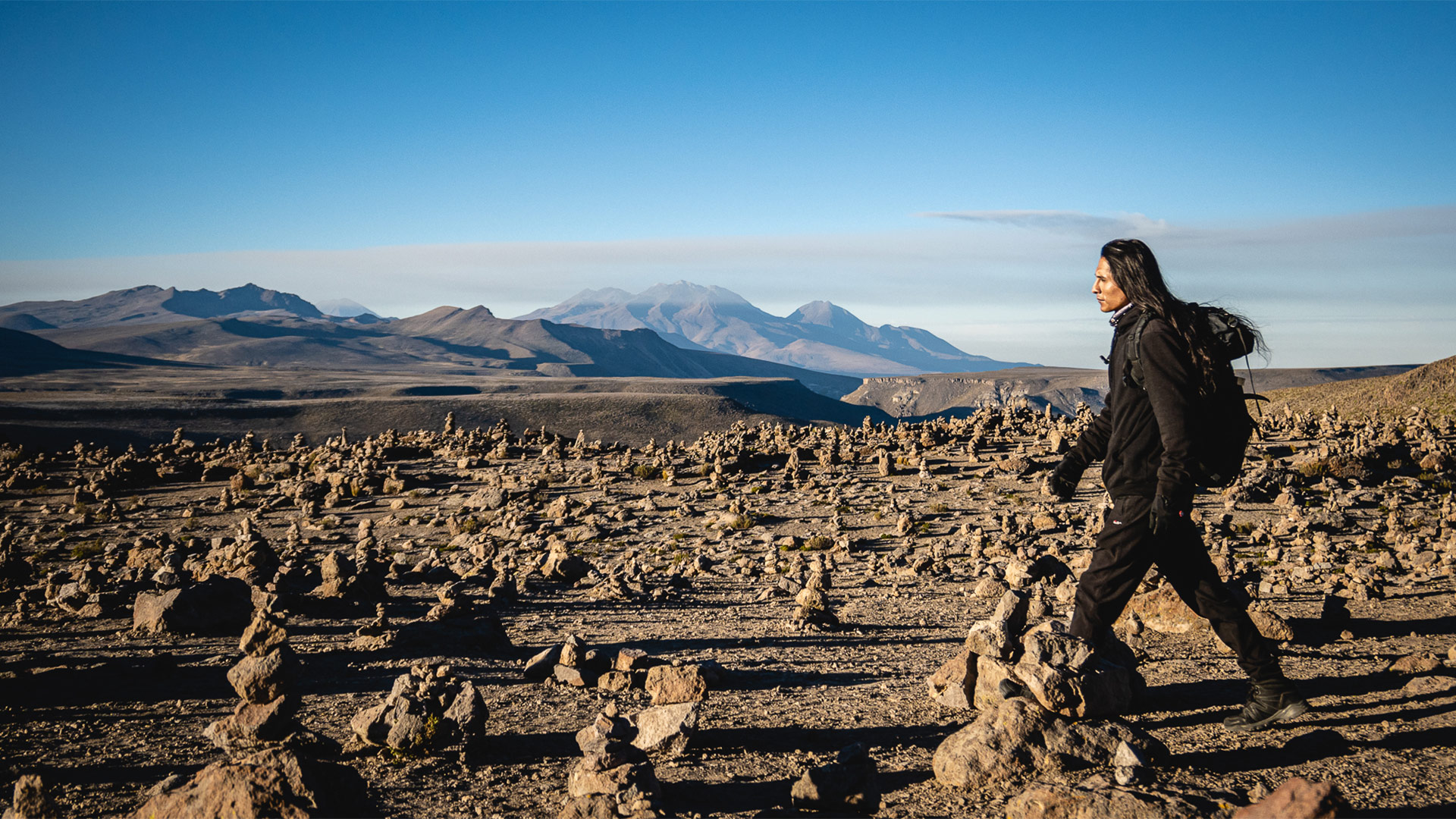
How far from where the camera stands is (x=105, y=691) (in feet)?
19.2

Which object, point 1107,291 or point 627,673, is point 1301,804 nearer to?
point 1107,291

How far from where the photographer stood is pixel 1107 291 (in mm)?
4730

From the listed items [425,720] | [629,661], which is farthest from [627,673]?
[425,720]

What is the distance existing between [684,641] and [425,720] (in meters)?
3.21

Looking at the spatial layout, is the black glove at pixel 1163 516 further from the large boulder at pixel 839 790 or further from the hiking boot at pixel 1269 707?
the large boulder at pixel 839 790

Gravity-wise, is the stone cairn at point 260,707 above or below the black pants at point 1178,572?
below

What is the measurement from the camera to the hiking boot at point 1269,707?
4422 millimetres

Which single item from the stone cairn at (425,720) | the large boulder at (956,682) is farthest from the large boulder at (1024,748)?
the stone cairn at (425,720)

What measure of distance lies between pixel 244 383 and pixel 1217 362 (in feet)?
379

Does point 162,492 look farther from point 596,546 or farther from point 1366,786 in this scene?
point 1366,786

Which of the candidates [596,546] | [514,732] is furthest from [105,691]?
[596,546]

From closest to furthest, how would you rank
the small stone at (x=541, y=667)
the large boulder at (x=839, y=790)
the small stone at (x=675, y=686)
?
the large boulder at (x=839, y=790) → the small stone at (x=675, y=686) → the small stone at (x=541, y=667)

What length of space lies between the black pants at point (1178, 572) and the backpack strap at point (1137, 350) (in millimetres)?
672

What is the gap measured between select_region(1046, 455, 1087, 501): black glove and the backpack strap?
73 centimetres
